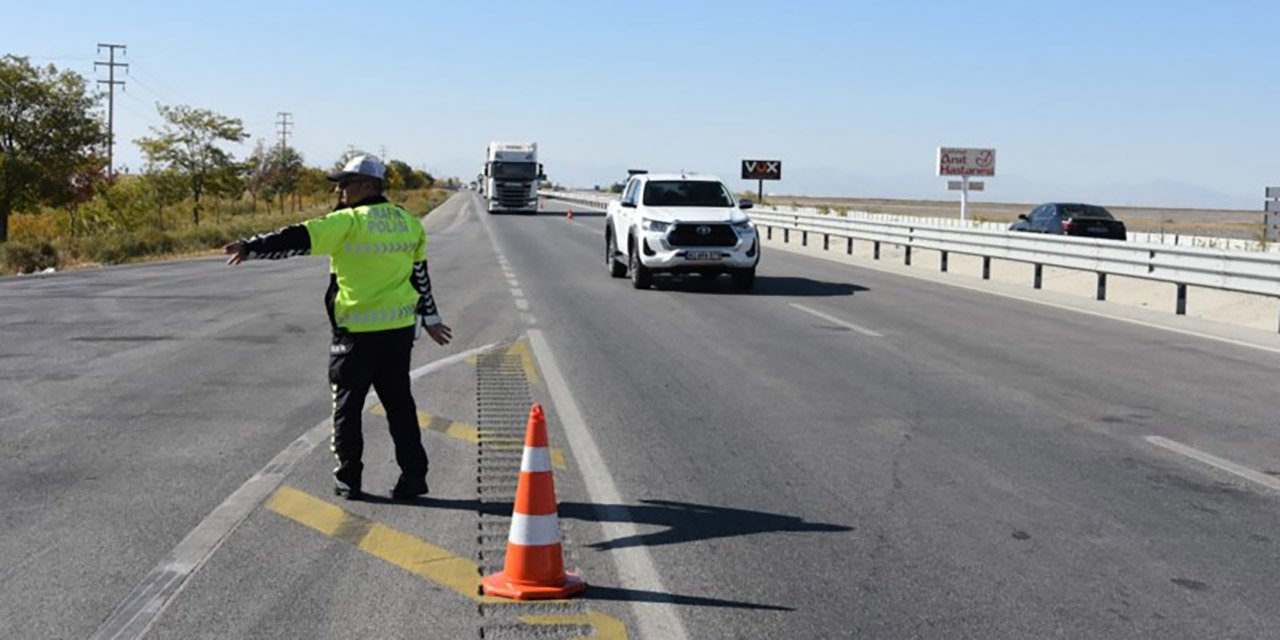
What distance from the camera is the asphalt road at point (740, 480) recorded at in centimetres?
481

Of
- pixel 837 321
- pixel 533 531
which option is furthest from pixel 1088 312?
pixel 533 531

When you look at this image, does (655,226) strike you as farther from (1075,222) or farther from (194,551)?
(1075,222)

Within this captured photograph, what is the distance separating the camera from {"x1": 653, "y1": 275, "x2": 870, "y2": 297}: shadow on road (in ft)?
63.9

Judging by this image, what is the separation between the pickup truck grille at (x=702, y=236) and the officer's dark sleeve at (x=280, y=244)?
13.2 meters

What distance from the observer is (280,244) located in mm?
5938

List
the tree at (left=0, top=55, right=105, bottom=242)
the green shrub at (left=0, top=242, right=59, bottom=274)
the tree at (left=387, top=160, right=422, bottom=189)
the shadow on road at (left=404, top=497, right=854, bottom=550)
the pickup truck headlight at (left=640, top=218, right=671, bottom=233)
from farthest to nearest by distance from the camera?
1. the tree at (left=387, top=160, right=422, bottom=189)
2. the tree at (left=0, top=55, right=105, bottom=242)
3. the green shrub at (left=0, top=242, right=59, bottom=274)
4. the pickup truck headlight at (left=640, top=218, right=671, bottom=233)
5. the shadow on road at (left=404, top=497, right=854, bottom=550)

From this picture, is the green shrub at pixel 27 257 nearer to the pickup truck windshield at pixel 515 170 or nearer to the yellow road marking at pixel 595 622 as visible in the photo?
the pickup truck windshield at pixel 515 170

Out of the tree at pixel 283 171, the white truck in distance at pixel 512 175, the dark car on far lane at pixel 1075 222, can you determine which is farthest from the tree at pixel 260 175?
the dark car on far lane at pixel 1075 222

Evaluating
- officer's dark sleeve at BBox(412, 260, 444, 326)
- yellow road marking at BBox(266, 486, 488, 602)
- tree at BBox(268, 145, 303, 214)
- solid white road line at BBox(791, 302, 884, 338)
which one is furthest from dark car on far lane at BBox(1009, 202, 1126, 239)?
tree at BBox(268, 145, 303, 214)

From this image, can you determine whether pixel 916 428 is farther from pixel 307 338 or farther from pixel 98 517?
pixel 307 338

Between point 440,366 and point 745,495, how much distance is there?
17.5ft

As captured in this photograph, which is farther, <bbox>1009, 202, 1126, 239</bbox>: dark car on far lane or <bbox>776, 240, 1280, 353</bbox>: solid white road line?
<bbox>1009, 202, 1126, 239</bbox>: dark car on far lane

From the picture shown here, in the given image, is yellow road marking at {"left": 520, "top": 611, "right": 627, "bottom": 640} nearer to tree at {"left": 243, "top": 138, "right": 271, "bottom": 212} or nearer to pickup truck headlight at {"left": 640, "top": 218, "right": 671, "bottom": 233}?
pickup truck headlight at {"left": 640, "top": 218, "right": 671, "bottom": 233}

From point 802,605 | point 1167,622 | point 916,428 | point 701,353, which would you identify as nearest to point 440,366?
point 701,353
